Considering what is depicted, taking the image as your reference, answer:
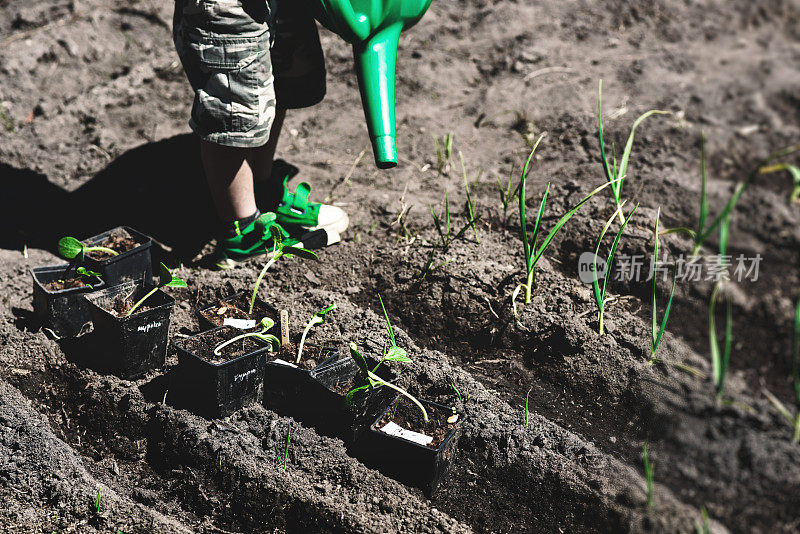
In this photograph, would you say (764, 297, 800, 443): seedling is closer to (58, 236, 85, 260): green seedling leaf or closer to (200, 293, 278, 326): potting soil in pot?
(200, 293, 278, 326): potting soil in pot

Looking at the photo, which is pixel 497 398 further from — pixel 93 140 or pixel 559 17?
pixel 559 17

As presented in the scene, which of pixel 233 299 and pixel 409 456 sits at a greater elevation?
pixel 233 299

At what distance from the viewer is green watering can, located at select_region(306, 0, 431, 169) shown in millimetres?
1836

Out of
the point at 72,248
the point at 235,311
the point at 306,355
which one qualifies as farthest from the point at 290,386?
the point at 72,248

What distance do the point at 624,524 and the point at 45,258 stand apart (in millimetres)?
2044

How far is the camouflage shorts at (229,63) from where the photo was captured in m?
1.88

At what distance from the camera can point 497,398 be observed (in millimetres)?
1870

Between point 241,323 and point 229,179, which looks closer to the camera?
point 241,323

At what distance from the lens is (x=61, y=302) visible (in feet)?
6.58

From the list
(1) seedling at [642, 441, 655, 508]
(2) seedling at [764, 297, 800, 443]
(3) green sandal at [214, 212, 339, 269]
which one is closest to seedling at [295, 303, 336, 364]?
(3) green sandal at [214, 212, 339, 269]

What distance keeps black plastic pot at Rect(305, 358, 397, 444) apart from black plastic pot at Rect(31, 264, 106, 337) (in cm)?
78

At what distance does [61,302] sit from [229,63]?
846 millimetres

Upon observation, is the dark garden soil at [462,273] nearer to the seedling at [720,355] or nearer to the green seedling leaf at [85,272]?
the seedling at [720,355]

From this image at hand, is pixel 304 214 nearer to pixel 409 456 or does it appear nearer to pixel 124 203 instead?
pixel 124 203
